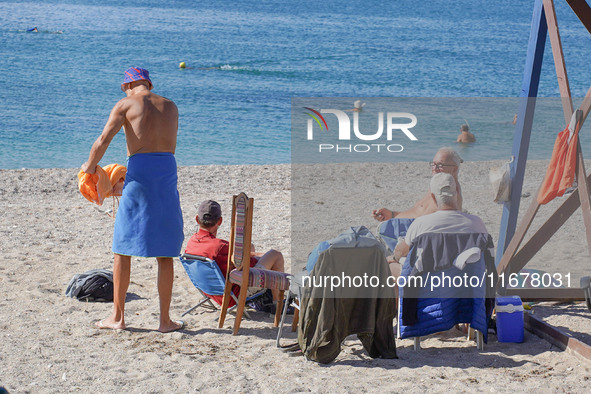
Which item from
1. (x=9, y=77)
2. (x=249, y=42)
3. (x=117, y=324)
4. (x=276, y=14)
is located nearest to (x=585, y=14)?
(x=117, y=324)

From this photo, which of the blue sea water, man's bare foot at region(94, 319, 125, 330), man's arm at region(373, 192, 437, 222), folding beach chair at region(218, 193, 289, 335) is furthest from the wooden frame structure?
the blue sea water

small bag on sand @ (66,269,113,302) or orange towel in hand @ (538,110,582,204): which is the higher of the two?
orange towel in hand @ (538,110,582,204)

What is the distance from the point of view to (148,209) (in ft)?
15.2

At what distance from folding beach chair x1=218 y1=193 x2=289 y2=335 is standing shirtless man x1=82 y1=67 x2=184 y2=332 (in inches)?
15.5

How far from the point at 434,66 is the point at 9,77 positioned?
2021 cm

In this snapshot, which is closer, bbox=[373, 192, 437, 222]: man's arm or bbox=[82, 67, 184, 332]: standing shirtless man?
bbox=[82, 67, 184, 332]: standing shirtless man

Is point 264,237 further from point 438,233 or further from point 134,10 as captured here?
point 134,10

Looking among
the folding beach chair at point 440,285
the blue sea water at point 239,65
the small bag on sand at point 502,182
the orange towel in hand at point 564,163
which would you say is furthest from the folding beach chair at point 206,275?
the blue sea water at point 239,65

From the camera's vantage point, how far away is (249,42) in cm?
4216

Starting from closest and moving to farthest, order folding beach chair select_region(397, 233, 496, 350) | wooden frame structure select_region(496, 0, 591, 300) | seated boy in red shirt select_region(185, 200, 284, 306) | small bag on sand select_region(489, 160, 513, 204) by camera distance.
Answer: folding beach chair select_region(397, 233, 496, 350) → wooden frame structure select_region(496, 0, 591, 300) → seated boy in red shirt select_region(185, 200, 284, 306) → small bag on sand select_region(489, 160, 513, 204)

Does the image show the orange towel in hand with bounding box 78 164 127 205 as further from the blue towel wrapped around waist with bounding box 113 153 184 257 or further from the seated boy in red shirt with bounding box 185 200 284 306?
the seated boy in red shirt with bounding box 185 200 284 306

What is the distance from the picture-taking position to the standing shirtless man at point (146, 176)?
15.0ft

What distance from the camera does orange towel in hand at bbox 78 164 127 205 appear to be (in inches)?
190

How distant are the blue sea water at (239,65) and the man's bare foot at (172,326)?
5410 mm
